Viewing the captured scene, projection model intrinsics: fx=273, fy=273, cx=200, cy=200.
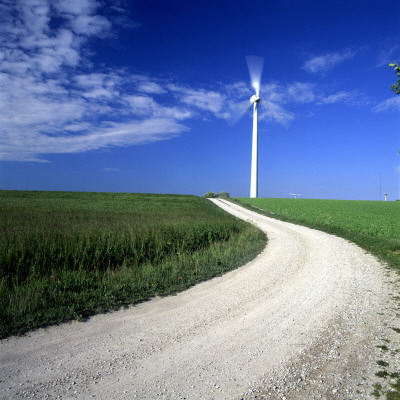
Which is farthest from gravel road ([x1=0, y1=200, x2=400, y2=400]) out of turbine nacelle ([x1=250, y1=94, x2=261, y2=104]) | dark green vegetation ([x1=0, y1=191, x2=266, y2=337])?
turbine nacelle ([x1=250, y1=94, x2=261, y2=104])

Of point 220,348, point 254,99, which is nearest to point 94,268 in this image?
point 220,348

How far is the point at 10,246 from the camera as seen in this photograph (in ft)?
Answer: 32.1

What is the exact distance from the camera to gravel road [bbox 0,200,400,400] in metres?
4.19

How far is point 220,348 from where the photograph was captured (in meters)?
5.21

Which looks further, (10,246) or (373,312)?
(10,246)

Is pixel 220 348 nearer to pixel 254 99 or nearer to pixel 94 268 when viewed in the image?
pixel 94 268

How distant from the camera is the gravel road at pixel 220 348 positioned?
419 centimetres

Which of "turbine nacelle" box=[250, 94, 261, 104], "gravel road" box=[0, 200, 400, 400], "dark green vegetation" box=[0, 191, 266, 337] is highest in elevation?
"turbine nacelle" box=[250, 94, 261, 104]

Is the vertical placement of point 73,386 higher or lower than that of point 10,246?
lower

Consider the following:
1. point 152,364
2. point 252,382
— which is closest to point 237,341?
point 252,382

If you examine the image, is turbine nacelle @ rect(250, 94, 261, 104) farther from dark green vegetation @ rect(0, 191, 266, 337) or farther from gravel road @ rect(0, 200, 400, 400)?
gravel road @ rect(0, 200, 400, 400)

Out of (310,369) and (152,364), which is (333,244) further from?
(152,364)

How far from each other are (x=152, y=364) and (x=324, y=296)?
5.50 meters

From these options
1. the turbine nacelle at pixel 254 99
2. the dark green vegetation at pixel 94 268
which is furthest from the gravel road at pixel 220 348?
the turbine nacelle at pixel 254 99
